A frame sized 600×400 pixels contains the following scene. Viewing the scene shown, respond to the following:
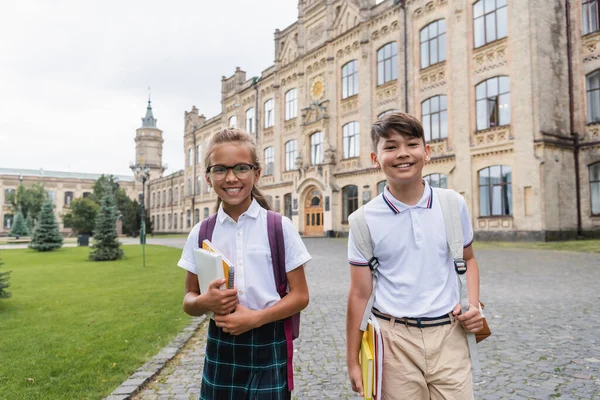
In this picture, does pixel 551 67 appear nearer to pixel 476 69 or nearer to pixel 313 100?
pixel 476 69

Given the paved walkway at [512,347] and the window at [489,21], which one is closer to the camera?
the paved walkway at [512,347]

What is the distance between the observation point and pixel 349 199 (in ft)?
104

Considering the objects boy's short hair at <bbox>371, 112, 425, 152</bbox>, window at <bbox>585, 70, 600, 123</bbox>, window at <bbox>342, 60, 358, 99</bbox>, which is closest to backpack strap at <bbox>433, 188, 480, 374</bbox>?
boy's short hair at <bbox>371, 112, 425, 152</bbox>

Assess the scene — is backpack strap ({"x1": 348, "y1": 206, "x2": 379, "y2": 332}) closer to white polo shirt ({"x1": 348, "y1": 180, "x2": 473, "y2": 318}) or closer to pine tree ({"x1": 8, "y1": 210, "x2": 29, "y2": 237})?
white polo shirt ({"x1": 348, "y1": 180, "x2": 473, "y2": 318})

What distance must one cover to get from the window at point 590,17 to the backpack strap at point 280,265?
2532cm

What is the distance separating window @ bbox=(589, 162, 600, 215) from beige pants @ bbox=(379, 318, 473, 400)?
23518 millimetres

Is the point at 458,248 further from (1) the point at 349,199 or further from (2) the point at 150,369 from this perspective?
(1) the point at 349,199

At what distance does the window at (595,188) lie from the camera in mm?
21328

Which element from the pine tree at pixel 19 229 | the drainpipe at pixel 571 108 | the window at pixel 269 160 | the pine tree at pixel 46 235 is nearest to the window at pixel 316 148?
the window at pixel 269 160

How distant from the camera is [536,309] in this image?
7477 millimetres

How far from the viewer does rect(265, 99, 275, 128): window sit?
41062 millimetres

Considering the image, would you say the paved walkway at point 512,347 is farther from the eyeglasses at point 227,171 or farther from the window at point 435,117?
the window at point 435,117

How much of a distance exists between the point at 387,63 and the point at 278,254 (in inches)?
1149

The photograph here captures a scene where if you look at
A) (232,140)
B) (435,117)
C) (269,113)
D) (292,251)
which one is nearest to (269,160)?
(269,113)
